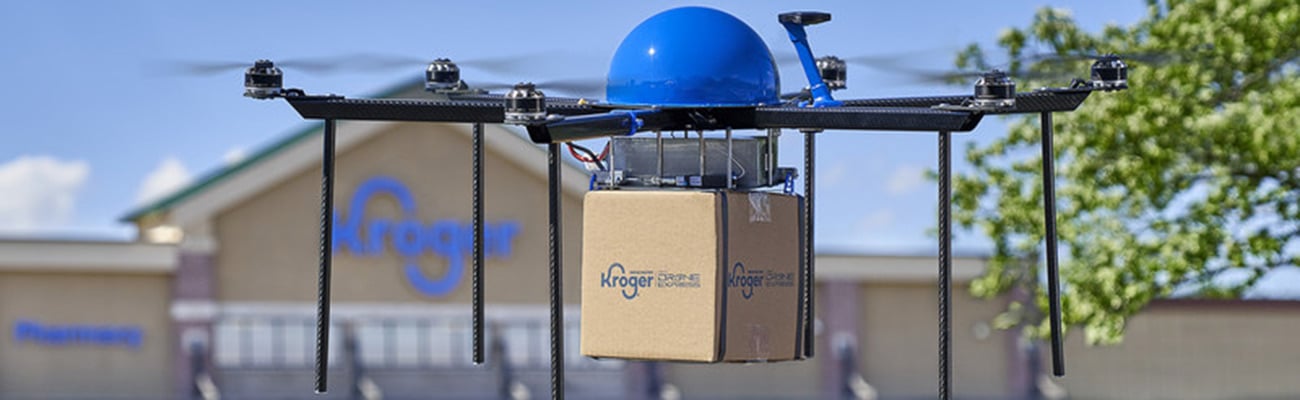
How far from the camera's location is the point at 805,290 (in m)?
8.06

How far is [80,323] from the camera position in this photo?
50.1m

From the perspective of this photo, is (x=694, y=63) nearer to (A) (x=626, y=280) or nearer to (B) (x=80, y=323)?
(A) (x=626, y=280)

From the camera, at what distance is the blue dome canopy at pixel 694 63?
731 cm

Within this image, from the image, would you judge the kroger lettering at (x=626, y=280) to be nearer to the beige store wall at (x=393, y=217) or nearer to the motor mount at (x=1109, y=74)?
the motor mount at (x=1109, y=74)

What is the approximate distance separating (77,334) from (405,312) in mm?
7666

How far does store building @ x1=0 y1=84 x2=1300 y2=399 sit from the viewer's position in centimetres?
5031

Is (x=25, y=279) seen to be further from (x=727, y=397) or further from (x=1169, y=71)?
(x=1169, y=71)

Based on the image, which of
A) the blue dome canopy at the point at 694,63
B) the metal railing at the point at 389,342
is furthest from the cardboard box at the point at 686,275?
the metal railing at the point at 389,342

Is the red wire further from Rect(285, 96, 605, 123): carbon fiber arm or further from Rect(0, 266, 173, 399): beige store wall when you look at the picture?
Rect(0, 266, 173, 399): beige store wall

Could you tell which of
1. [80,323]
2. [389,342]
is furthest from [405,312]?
[80,323]

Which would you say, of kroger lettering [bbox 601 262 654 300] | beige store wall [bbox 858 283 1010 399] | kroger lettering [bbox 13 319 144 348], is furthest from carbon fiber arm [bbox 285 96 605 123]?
beige store wall [bbox 858 283 1010 399]

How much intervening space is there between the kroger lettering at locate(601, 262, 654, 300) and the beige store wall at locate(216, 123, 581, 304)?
4338 cm

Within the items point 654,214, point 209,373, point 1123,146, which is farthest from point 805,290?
point 209,373

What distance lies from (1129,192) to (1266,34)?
2252 mm
